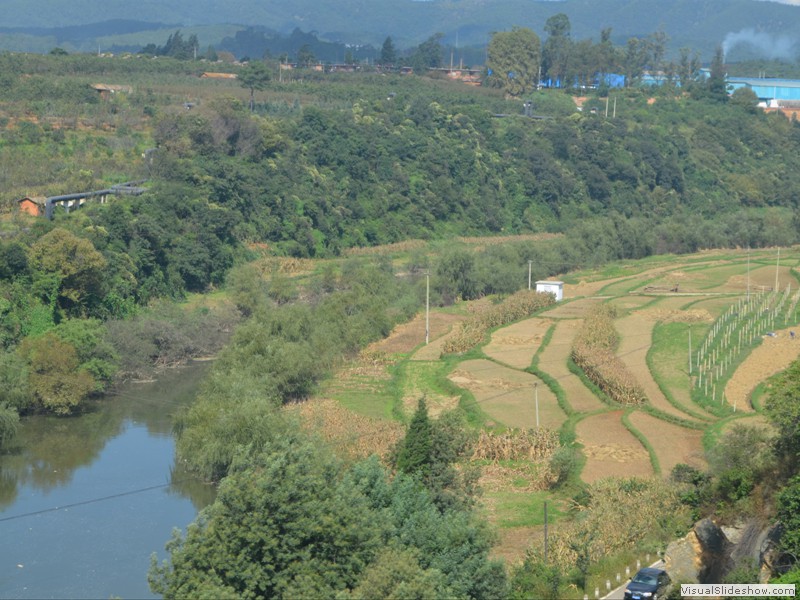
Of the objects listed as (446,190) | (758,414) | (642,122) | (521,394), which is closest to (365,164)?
(446,190)

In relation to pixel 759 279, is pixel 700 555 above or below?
above

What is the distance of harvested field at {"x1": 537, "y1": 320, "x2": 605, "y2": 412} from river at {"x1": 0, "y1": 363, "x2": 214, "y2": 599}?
10791 millimetres

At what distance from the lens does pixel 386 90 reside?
9181 centimetres

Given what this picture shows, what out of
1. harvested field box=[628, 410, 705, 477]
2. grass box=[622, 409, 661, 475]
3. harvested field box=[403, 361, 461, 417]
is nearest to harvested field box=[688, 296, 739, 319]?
harvested field box=[403, 361, 461, 417]

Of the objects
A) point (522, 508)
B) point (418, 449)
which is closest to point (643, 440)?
point (522, 508)

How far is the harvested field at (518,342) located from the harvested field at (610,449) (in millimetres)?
7027

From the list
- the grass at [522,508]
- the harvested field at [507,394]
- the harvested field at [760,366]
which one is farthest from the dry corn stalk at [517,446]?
the harvested field at [760,366]

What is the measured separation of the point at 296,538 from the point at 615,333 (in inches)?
1037

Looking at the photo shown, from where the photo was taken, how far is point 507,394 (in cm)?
3903

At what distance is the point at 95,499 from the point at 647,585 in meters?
14.0

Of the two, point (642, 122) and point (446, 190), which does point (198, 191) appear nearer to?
point (446, 190)

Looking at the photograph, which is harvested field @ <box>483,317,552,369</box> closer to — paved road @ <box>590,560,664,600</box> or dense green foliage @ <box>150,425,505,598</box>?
paved road @ <box>590,560,664,600</box>

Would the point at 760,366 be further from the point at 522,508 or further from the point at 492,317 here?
the point at 492,317

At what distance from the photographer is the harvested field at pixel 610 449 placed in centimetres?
3156
